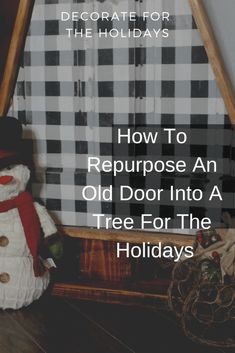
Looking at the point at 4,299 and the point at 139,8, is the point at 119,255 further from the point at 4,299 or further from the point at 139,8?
the point at 139,8

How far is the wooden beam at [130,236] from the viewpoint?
1.21 meters

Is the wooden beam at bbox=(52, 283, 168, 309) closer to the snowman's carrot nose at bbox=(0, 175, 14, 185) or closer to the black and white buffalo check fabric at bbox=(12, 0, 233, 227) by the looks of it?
the black and white buffalo check fabric at bbox=(12, 0, 233, 227)

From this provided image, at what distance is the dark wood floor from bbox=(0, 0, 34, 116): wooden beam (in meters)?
0.43

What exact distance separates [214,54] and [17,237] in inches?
20.7

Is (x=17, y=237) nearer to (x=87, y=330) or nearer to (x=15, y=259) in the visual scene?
(x=15, y=259)

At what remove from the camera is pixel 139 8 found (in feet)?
3.80

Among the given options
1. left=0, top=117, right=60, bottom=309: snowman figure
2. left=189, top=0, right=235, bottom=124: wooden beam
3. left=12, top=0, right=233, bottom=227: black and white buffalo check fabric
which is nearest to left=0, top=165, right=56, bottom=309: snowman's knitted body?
left=0, top=117, right=60, bottom=309: snowman figure

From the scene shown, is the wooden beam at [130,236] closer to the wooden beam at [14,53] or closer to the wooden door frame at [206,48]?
the wooden door frame at [206,48]

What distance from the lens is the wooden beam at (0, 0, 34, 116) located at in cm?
121

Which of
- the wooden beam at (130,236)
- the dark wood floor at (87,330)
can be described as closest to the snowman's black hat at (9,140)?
the wooden beam at (130,236)

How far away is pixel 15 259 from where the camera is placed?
1.20m

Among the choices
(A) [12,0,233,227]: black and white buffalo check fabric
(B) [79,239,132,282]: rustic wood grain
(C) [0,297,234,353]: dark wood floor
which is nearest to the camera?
(C) [0,297,234,353]: dark wood floor

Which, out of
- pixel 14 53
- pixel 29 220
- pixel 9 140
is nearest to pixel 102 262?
pixel 29 220

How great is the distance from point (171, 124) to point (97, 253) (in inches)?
12.5
